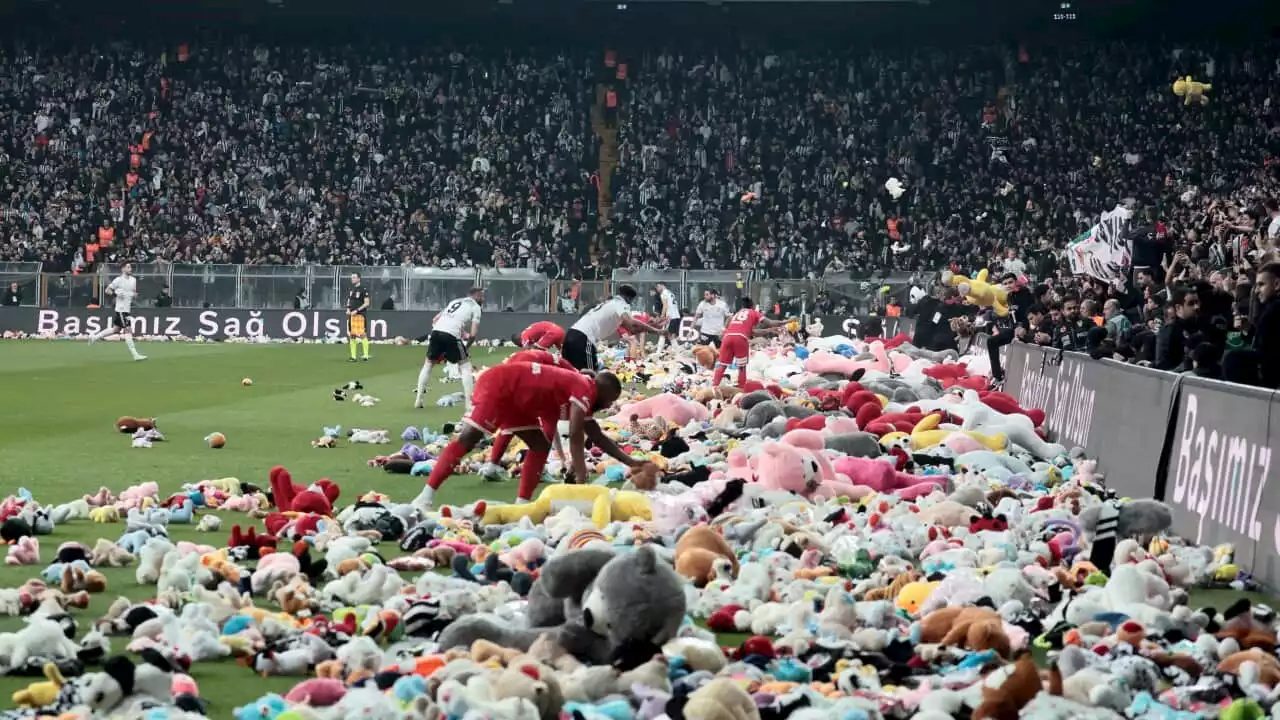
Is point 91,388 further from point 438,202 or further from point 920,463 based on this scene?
point 438,202

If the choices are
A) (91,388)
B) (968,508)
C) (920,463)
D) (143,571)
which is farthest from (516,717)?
(91,388)

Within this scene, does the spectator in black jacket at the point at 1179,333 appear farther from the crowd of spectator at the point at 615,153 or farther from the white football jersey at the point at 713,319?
the crowd of spectator at the point at 615,153

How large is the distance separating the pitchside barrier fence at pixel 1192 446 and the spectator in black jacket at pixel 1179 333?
0.76 m

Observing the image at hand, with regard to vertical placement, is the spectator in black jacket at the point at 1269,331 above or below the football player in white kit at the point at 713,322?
above

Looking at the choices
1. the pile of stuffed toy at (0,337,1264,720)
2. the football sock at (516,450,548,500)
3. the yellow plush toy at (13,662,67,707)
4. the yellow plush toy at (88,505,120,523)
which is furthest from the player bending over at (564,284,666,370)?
the yellow plush toy at (13,662,67,707)

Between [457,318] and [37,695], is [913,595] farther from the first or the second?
[457,318]

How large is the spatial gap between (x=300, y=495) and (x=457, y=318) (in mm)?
10736

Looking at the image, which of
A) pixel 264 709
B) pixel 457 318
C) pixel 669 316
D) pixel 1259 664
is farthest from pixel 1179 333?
pixel 669 316

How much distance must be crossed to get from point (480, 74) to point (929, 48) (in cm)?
1645

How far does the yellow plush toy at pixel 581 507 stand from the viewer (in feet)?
31.4

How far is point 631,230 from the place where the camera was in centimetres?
5097

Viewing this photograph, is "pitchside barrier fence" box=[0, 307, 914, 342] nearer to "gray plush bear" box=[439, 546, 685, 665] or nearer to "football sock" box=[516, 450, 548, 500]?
"football sock" box=[516, 450, 548, 500]

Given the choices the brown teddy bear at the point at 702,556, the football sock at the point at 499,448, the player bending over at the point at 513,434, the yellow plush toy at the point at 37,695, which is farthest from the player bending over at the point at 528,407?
the yellow plush toy at the point at 37,695

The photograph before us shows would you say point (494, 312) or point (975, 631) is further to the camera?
point (494, 312)
